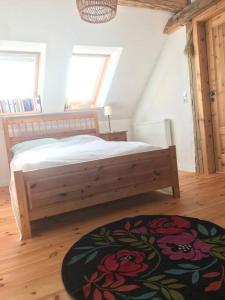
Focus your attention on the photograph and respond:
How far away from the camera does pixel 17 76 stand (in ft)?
14.0

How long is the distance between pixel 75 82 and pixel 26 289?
3742 mm

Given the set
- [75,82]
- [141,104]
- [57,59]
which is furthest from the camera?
[141,104]

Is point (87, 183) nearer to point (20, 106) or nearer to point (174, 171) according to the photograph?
point (174, 171)

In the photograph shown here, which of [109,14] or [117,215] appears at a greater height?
[109,14]

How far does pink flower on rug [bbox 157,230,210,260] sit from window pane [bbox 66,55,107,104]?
3.36m

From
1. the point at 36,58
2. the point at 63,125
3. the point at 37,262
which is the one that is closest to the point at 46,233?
the point at 37,262

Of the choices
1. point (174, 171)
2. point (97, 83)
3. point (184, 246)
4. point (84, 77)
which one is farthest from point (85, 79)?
point (184, 246)

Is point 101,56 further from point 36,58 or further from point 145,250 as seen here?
point 145,250

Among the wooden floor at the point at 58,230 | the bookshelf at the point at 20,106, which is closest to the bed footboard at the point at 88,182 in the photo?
the wooden floor at the point at 58,230

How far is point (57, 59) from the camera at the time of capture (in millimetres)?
3932

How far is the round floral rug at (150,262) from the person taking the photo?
133 centimetres

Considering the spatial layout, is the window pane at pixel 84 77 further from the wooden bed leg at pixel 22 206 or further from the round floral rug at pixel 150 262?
the round floral rug at pixel 150 262

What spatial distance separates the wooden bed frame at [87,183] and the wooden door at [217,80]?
1187 millimetres

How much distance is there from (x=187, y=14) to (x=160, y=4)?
0.39 m
